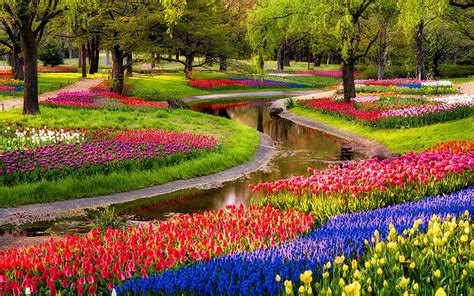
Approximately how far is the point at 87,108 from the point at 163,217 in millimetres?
16285

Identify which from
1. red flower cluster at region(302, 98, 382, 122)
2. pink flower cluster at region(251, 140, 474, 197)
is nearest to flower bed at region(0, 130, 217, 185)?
pink flower cluster at region(251, 140, 474, 197)

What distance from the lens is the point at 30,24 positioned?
874 inches

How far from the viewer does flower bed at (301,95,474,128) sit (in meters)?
24.1

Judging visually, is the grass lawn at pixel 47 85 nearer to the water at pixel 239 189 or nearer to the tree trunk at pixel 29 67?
the tree trunk at pixel 29 67

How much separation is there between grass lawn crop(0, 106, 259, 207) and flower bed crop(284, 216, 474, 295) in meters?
10.1

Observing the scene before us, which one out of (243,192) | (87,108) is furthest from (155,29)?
(243,192)

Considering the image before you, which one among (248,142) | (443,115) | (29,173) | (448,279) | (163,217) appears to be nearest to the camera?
(448,279)

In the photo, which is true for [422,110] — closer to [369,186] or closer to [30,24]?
[369,186]

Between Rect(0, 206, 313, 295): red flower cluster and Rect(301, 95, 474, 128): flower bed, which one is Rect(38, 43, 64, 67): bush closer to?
Rect(301, 95, 474, 128): flower bed

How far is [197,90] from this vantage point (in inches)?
1907

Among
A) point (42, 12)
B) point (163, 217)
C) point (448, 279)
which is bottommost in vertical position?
point (163, 217)

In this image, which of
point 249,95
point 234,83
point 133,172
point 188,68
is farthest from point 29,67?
point 234,83

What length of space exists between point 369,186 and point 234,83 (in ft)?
149

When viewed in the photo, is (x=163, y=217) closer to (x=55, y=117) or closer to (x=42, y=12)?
(x=55, y=117)
